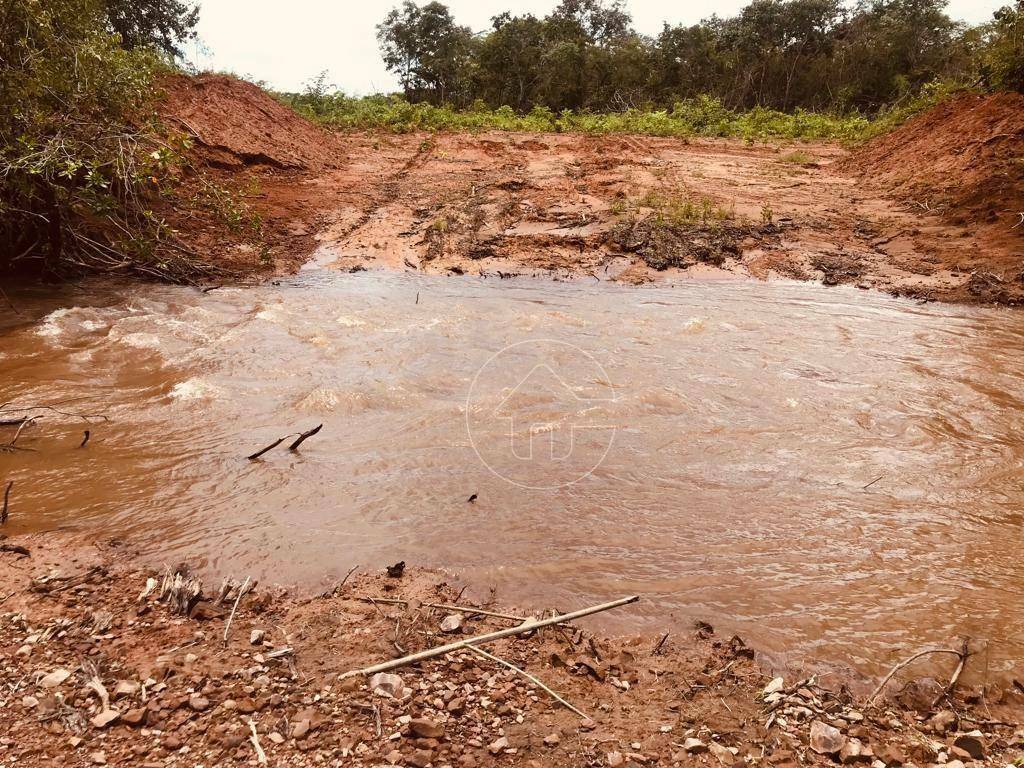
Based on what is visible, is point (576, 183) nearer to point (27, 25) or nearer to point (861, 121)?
point (27, 25)

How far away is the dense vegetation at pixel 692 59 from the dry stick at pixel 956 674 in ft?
76.4

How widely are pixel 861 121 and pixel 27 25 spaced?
19.2 meters

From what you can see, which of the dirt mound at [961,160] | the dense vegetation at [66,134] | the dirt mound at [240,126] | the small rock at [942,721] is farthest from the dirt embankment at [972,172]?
the dirt mound at [240,126]

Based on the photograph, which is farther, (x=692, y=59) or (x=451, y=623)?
(x=692, y=59)

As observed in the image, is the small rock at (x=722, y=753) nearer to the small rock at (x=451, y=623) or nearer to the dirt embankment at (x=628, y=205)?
the small rock at (x=451, y=623)

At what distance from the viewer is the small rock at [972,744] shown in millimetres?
2195

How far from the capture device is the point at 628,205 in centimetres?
1112

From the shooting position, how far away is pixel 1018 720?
2385mm

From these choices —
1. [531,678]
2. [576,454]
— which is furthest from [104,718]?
[576,454]

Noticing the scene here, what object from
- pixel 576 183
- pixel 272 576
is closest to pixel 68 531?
→ pixel 272 576

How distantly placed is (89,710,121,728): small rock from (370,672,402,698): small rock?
85 centimetres

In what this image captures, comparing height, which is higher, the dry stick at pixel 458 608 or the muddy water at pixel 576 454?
the muddy water at pixel 576 454

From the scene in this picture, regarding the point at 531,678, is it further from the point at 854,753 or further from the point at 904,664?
the point at 904,664

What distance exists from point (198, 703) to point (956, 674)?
9.49ft
